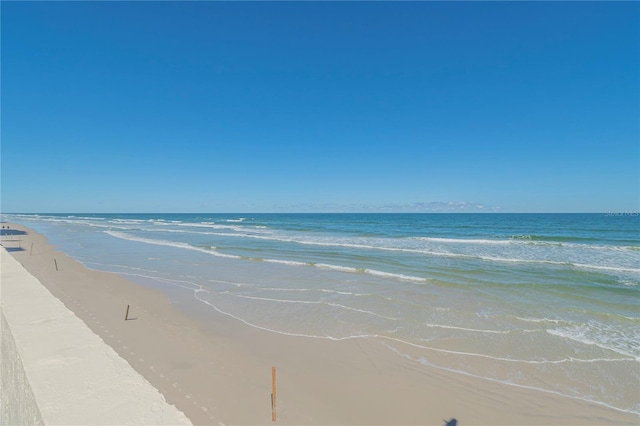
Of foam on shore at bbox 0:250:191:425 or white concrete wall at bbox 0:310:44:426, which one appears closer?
foam on shore at bbox 0:250:191:425

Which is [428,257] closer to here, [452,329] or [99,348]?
[452,329]

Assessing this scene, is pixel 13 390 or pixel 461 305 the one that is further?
pixel 461 305

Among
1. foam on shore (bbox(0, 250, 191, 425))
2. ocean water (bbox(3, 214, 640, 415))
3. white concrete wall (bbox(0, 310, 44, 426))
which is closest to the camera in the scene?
foam on shore (bbox(0, 250, 191, 425))

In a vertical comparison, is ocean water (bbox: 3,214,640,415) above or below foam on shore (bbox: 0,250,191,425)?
below

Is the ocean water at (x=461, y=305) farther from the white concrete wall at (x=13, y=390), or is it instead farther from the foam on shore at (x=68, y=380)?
the white concrete wall at (x=13, y=390)

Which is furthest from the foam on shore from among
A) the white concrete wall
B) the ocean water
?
the ocean water

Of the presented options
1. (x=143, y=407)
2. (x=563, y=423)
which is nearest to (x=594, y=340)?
(x=563, y=423)

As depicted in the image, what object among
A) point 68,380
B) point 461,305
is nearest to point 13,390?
point 68,380

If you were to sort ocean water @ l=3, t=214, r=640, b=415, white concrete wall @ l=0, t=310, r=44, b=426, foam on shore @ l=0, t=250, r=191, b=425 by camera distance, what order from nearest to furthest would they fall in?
1. foam on shore @ l=0, t=250, r=191, b=425
2. white concrete wall @ l=0, t=310, r=44, b=426
3. ocean water @ l=3, t=214, r=640, b=415

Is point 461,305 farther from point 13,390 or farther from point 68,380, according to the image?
point 13,390

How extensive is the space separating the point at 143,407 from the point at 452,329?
7982 mm

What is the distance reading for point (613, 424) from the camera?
16.7 ft

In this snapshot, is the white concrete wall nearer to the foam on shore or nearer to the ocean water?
the foam on shore

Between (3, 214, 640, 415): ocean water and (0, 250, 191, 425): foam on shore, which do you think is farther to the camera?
(3, 214, 640, 415): ocean water
